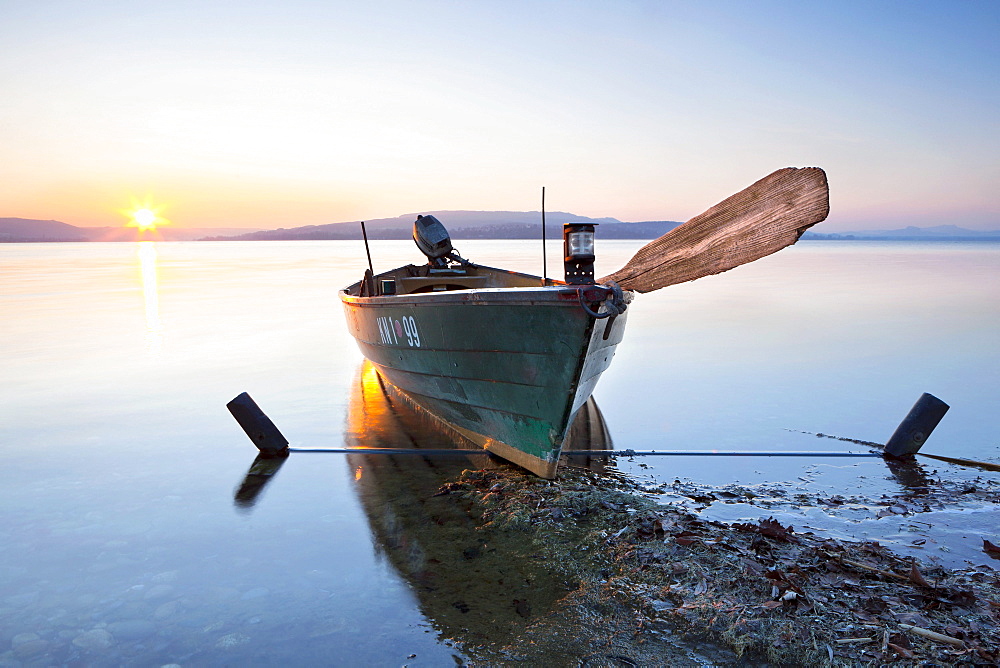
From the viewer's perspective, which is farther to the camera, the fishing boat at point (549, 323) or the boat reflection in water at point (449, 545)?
the fishing boat at point (549, 323)

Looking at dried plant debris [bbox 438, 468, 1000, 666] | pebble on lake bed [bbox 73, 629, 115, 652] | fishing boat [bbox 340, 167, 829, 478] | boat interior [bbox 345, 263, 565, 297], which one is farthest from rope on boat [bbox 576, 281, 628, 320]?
boat interior [bbox 345, 263, 565, 297]

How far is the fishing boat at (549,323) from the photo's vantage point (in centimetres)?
470

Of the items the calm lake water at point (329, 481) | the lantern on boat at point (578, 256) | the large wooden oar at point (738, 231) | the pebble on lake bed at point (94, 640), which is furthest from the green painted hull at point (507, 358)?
the pebble on lake bed at point (94, 640)

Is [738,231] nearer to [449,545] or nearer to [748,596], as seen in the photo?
[748,596]

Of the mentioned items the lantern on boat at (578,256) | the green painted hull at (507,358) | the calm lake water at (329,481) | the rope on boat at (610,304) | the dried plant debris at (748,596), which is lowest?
the calm lake water at (329,481)

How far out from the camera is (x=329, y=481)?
21.2ft

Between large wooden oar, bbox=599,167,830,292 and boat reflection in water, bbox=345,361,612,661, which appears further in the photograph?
large wooden oar, bbox=599,167,830,292

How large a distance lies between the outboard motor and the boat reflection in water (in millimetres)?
3771

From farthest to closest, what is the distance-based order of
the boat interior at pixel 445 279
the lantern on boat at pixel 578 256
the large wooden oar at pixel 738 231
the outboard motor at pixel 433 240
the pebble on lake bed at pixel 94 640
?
the outboard motor at pixel 433 240
the boat interior at pixel 445 279
the lantern on boat at pixel 578 256
the large wooden oar at pixel 738 231
the pebble on lake bed at pixel 94 640

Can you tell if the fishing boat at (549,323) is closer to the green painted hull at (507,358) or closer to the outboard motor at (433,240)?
the green painted hull at (507,358)

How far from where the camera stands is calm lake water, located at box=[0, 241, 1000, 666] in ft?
13.0

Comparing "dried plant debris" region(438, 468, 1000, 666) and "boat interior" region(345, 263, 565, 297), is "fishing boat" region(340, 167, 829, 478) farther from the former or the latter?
"boat interior" region(345, 263, 565, 297)

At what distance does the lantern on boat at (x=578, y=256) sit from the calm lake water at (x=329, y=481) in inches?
76.6

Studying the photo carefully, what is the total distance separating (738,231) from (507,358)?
2161 mm
